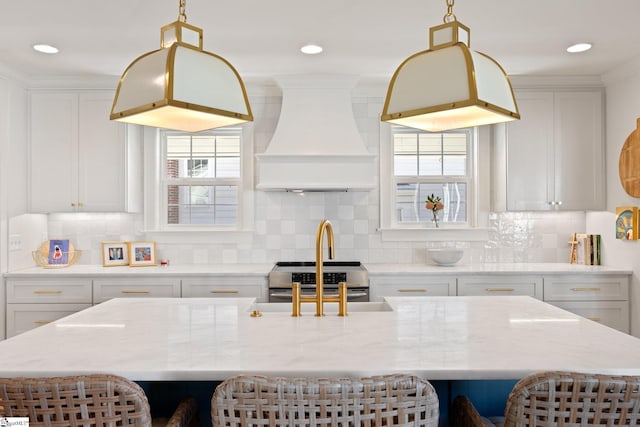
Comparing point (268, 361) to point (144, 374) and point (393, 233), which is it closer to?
point (144, 374)

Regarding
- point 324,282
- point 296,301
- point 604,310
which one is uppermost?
point 296,301

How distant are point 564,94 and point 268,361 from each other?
146 inches

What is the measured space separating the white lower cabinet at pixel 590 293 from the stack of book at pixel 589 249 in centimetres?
34

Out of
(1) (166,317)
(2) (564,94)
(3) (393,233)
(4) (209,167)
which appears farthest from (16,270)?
(2) (564,94)

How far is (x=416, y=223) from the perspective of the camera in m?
4.36

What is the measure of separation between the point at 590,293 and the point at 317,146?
239 cm

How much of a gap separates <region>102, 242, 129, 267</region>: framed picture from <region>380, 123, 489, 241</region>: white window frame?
2224 millimetres

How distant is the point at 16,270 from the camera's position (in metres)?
3.77

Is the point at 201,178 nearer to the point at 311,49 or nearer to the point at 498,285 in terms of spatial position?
the point at 311,49

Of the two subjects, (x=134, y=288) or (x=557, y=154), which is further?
(x=557, y=154)

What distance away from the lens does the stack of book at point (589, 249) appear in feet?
13.2

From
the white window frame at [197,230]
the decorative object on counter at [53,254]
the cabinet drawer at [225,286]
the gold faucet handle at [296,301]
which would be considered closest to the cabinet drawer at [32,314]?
the decorative object on counter at [53,254]

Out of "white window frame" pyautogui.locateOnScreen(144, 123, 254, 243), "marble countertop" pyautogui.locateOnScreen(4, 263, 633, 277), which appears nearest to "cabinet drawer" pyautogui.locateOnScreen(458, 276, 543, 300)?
"marble countertop" pyautogui.locateOnScreen(4, 263, 633, 277)

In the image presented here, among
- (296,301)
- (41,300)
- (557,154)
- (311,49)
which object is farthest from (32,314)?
(557,154)
